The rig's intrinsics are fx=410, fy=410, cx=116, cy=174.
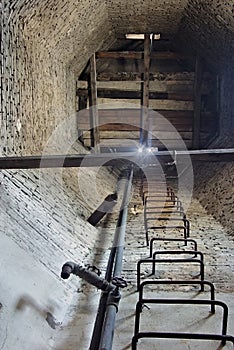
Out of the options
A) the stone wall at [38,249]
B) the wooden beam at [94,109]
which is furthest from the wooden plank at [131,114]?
the stone wall at [38,249]

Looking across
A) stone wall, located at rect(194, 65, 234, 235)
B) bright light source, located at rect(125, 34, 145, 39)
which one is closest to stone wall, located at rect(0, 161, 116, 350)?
stone wall, located at rect(194, 65, 234, 235)

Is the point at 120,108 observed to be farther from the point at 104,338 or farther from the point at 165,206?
the point at 104,338

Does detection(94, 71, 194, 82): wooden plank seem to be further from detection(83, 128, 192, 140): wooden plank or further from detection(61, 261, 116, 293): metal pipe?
detection(61, 261, 116, 293): metal pipe

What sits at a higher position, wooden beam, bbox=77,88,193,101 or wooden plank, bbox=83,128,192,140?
wooden beam, bbox=77,88,193,101

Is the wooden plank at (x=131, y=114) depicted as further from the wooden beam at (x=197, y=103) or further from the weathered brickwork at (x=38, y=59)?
the weathered brickwork at (x=38, y=59)

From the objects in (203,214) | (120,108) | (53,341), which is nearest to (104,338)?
(53,341)

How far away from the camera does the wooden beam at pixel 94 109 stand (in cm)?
611

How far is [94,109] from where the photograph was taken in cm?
629

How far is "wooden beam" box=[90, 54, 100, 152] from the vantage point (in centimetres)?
611

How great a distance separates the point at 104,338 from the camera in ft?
4.54

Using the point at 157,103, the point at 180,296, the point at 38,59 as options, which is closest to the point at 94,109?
the point at 157,103

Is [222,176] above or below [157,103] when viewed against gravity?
below

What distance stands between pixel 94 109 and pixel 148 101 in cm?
84

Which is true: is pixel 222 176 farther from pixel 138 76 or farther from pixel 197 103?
pixel 138 76
